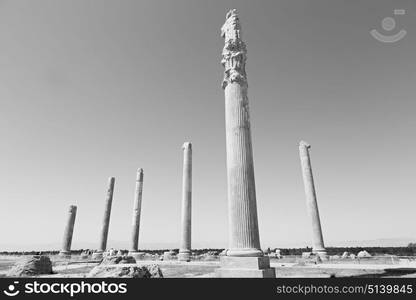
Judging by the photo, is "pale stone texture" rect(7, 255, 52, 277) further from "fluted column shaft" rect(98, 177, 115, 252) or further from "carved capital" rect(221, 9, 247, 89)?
"fluted column shaft" rect(98, 177, 115, 252)

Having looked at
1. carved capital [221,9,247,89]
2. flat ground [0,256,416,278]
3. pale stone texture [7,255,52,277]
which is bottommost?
flat ground [0,256,416,278]

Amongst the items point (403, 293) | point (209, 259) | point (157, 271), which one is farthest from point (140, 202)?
point (403, 293)

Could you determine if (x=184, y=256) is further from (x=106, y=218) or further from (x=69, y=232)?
(x=69, y=232)

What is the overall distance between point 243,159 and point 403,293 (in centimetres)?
737

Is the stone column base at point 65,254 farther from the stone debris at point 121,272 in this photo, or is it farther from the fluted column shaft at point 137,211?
the stone debris at point 121,272

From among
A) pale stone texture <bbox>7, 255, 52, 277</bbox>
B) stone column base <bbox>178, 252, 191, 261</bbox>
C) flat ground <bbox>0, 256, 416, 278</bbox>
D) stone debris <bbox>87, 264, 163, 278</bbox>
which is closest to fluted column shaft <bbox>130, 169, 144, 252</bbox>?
stone column base <bbox>178, 252, 191, 261</bbox>

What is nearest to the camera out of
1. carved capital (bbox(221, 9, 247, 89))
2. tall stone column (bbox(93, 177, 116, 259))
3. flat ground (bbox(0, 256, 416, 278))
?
carved capital (bbox(221, 9, 247, 89))

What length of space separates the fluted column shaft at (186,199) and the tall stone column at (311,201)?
43.5 feet

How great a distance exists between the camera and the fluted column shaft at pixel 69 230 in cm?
3872

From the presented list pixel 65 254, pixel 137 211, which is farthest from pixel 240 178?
pixel 65 254

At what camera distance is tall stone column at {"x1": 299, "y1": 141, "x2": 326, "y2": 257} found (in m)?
29.1

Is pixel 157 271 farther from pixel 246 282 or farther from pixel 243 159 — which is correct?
pixel 243 159

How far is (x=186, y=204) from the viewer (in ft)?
102

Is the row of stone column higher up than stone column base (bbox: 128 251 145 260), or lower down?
higher up
